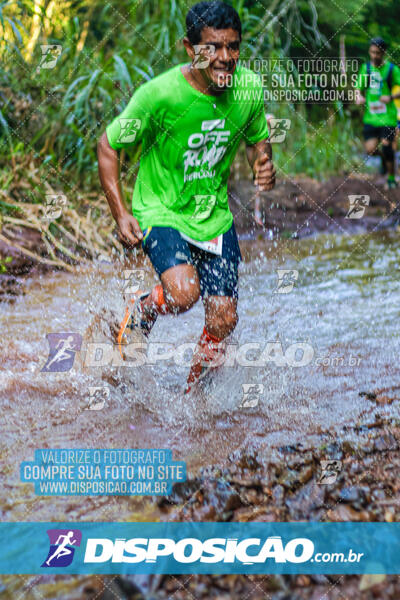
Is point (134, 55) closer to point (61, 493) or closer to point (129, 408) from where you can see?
point (129, 408)

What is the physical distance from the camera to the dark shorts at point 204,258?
126 inches

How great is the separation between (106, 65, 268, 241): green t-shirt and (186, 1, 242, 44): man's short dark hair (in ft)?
0.63

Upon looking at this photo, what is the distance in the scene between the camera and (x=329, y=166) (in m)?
8.99

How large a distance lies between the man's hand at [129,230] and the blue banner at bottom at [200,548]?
3.88 ft

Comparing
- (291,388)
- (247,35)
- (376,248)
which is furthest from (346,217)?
(291,388)

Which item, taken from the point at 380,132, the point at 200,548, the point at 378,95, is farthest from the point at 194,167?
the point at 380,132

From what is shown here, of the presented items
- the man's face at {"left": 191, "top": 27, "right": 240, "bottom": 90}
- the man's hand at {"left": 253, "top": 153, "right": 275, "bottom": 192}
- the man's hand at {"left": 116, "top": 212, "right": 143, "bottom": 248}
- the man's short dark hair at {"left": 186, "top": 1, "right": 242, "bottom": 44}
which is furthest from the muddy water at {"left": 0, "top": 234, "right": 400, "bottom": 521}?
the man's short dark hair at {"left": 186, "top": 1, "right": 242, "bottom": 44}

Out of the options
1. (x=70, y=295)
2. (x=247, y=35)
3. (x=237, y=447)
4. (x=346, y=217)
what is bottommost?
(x=346, y=217)

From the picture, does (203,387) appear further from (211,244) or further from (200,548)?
(200,548)

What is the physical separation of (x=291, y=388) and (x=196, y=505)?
1244 mm

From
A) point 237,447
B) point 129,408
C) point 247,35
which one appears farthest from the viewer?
point 247,35

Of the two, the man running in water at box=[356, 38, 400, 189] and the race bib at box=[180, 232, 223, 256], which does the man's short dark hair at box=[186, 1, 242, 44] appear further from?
the man running in water at box=[356, 38, 400, 189]

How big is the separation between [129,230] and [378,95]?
20.5ft

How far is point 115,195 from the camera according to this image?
3088 millimetres
